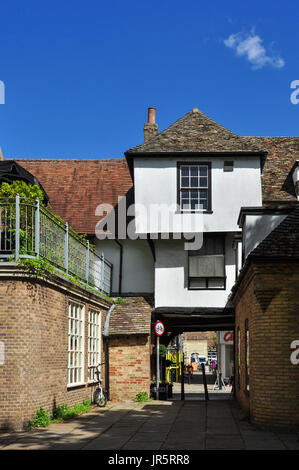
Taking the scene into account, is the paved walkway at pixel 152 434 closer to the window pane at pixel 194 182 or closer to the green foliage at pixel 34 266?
the green foliage at pixel 34 266

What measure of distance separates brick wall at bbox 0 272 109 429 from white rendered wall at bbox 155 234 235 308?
7.98 metres

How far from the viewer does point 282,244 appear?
40.8 ft

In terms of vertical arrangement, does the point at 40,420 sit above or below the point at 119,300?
below

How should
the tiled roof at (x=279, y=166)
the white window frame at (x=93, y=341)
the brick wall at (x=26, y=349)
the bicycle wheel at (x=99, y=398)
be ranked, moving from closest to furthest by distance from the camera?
the brick wall at (x=26, y=349) → the bicycle wheel at (x=99, y=398) → the white window frame at (x=93, y=341) → the tiled roof at (x=279, y=166)

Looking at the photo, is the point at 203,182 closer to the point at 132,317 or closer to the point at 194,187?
the point at 194,187

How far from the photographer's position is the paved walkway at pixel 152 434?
10239 mm

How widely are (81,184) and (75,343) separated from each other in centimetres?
1138

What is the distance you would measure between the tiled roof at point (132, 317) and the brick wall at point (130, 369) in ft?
0.86

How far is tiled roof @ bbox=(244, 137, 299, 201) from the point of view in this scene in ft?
73.7

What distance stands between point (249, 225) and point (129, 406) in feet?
22.2

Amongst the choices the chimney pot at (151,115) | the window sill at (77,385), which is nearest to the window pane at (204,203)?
the window sill at (77,385)

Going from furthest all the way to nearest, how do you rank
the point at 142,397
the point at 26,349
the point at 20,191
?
1. the point at 142,397
2. the point at 20,191
3. the point at 26,349

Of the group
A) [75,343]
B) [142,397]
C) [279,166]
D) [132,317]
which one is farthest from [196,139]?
[142,397]

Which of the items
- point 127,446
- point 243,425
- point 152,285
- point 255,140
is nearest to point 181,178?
point 152,285
